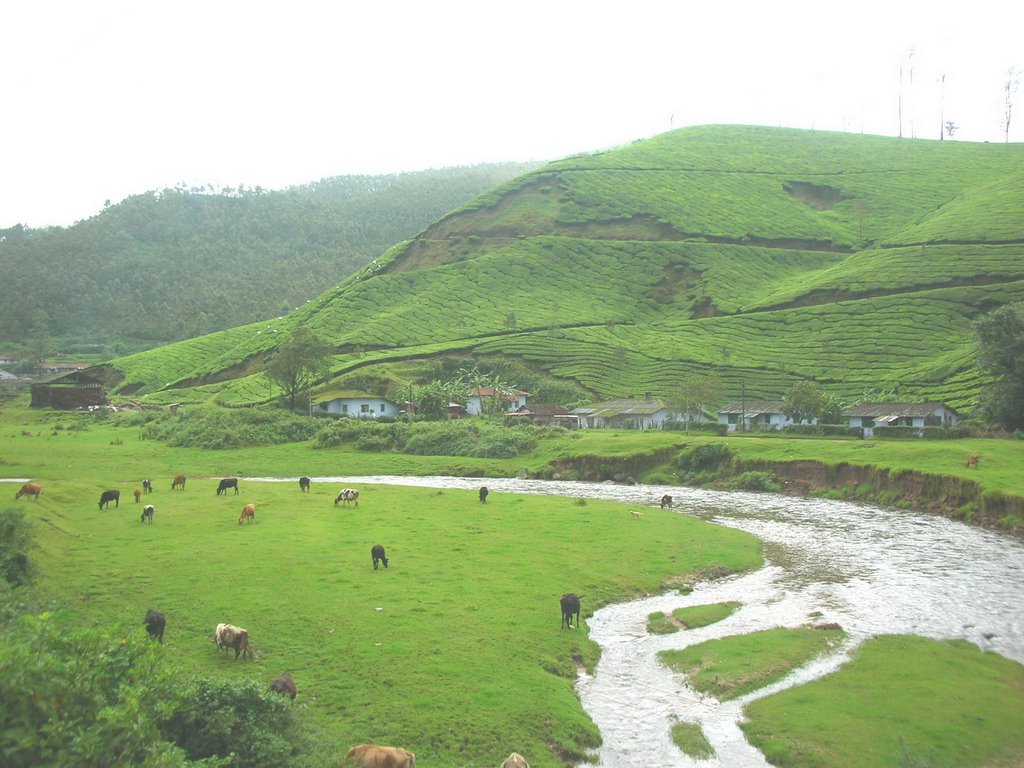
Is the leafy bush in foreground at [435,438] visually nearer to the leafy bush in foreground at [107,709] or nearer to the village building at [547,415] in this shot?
the village building at [547,415]

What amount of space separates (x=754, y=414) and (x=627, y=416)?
16.5 m

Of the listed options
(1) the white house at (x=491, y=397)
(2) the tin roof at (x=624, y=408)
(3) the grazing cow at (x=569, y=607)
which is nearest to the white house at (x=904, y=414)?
(2) the tin roof at (x=624, y=408)

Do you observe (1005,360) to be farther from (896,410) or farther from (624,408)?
(624,408)

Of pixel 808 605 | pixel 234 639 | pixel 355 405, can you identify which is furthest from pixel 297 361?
pixel 234 639

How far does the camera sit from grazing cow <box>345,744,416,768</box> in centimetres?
1427

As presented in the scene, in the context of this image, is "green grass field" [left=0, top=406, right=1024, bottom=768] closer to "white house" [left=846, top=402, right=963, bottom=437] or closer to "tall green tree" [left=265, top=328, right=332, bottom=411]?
"white house" [left=846, top=402, right=963, bottom=437]

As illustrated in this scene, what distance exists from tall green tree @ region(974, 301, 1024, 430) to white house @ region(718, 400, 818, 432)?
2743cm

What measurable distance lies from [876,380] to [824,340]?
2111 cm

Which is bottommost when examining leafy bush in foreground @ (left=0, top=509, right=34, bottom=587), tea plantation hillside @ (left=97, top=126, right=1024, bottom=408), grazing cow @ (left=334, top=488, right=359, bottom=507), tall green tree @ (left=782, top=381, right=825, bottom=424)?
grazing cow @ (left=334, top=488, right=359, bottom=507)

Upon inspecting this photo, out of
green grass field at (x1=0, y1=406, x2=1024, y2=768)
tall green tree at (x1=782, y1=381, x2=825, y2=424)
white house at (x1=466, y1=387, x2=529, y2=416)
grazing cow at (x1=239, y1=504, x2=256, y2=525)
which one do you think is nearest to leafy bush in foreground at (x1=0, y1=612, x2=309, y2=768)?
green grass field at (x1=0, y1=406, x2=1024, y2=768)

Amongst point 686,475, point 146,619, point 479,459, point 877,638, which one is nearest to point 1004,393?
point 686,475

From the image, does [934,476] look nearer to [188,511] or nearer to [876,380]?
[188,511]

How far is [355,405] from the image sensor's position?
108750 millimetres

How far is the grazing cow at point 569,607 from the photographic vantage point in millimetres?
24438
